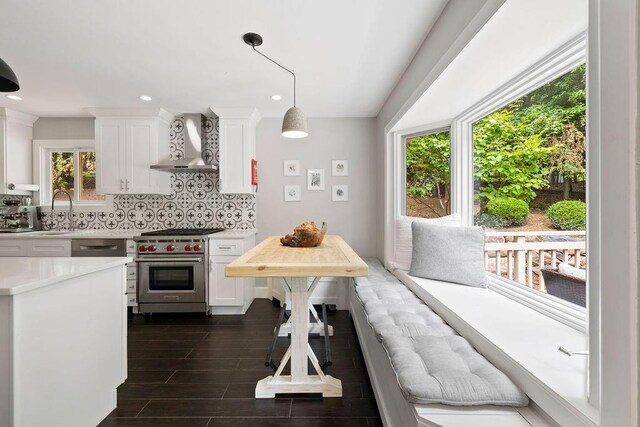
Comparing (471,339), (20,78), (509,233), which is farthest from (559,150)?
(20,78)

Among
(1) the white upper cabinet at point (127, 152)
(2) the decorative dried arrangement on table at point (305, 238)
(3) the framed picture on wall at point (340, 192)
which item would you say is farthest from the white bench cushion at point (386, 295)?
(1) the white upper cabinet at point (127, 152)

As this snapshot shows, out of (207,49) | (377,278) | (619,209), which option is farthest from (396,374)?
(207,49)

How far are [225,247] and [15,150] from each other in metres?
2.97

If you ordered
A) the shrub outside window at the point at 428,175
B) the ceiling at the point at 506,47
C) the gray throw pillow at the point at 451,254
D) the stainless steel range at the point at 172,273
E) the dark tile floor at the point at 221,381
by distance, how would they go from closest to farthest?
the ceiling at the point at 506,47 < the dark tile floor at the point at 221,381 < the gray throw pillow at the point at 451,254 < the shrub outside window at the point at 428,175 < the stainless steel range at the point at 172,273

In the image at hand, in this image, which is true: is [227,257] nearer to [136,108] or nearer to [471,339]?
[136,108]

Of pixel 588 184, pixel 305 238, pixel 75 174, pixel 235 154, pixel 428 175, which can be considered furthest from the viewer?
pixel 75 174

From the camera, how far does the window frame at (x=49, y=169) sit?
4.01 m

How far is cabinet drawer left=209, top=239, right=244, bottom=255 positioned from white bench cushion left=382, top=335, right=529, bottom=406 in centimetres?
236

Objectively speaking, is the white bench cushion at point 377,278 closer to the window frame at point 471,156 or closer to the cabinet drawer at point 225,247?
the window frame at point 471,156

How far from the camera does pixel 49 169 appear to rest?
4.11 meters

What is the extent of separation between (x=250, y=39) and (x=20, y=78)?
2356 mm

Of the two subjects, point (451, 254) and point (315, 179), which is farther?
point (315, 179)

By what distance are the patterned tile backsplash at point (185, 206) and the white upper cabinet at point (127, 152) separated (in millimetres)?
324

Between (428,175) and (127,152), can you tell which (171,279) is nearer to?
(127,152)
